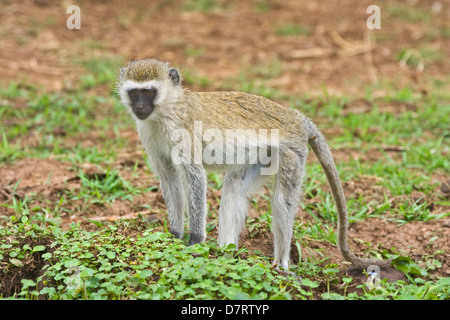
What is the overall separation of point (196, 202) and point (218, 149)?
611 mm

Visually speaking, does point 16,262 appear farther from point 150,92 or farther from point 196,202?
point 150,92

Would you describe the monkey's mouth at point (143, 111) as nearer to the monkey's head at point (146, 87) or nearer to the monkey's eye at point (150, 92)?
the monkey's head at point (146, 87)

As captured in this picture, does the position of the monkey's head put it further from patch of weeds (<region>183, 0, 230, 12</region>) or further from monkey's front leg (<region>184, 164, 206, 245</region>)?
patch of weeds (<region>183, 0, 230, 12</region>)

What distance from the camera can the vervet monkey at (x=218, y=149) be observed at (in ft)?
17.4

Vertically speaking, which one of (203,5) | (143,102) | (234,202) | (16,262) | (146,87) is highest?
(203,5)

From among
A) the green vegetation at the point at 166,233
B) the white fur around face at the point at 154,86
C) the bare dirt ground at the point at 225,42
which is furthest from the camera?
the bare dirt ground at the point at 225,42

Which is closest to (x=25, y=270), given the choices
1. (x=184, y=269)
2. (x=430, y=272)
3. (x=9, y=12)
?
(x=184, y=269)

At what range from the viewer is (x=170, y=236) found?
17.5 feet

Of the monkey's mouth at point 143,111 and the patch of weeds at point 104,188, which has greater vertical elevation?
the monkey's mouth at point 143,111

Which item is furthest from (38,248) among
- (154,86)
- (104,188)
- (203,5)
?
(203,5)

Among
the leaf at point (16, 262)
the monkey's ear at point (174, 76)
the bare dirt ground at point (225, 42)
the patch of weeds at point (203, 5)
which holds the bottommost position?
the leaf at point (16, 262)

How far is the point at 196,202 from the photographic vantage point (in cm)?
523

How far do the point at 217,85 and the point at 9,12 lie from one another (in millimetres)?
6339

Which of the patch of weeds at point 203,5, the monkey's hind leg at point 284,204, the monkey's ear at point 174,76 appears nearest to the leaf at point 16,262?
the monkey's ear at point 174,76
